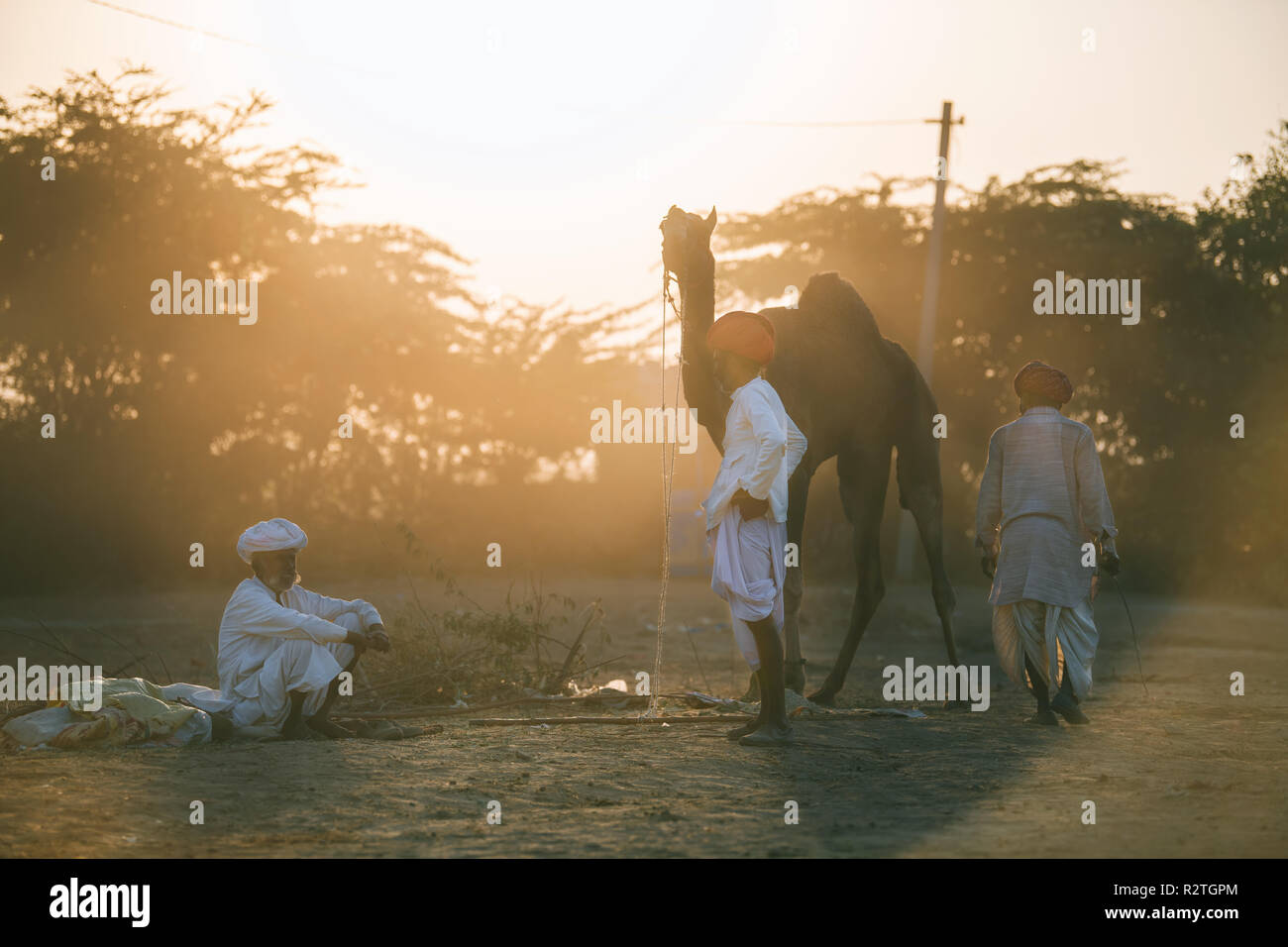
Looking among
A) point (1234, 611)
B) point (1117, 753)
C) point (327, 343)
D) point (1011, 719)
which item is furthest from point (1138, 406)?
point (1117, 753)

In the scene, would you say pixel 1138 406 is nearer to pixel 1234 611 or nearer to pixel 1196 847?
pixel 1234 611

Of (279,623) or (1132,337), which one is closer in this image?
(279,623)

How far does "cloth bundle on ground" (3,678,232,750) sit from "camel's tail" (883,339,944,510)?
5.35 meters

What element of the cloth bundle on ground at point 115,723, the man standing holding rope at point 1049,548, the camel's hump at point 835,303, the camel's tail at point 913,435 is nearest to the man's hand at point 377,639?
the cloth bundle on ground at point 115,723

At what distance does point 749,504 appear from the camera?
7227 millimetres

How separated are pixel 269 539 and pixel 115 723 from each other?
119cm

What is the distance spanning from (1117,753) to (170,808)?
452cm

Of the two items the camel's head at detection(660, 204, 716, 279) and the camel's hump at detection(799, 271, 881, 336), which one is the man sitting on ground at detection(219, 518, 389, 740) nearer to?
the camel's head at detection(660, 204, 716, 279)

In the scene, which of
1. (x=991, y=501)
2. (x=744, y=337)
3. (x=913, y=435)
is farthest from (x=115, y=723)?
(x=913, y=435)

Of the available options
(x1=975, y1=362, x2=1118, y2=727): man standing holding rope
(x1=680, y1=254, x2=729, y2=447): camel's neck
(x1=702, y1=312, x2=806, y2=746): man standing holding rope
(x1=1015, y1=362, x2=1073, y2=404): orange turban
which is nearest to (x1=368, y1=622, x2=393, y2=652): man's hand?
(x1=702, y1=312, x2=806, y2=746): man standing holding rope

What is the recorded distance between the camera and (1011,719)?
887 centimetres

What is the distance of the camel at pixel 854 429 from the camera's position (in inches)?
380

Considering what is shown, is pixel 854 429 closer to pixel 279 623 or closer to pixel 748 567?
pixel 748 567

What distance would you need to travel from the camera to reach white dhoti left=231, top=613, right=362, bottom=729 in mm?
7574
